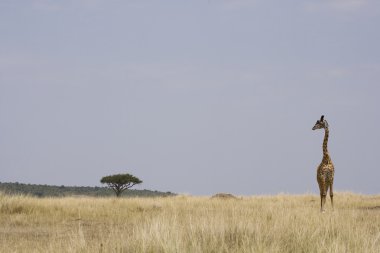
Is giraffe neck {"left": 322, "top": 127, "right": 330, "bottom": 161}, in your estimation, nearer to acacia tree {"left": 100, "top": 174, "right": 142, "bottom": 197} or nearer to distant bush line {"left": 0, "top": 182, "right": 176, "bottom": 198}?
acacia tree {"left": 100, "top": 174, "right": 142, "bottom": 197}

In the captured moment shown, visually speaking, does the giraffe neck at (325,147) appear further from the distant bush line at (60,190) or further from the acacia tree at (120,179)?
the distant bush line at (60,190)

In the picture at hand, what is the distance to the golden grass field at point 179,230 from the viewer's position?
730cm

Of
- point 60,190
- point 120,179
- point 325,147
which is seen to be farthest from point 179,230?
point 60,190

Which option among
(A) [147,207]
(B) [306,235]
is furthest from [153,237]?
(A) [147,207]

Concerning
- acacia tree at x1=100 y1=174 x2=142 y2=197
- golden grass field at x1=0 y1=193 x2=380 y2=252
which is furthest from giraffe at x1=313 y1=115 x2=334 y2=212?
acacia tree at x1=100 y1=174 x2=142 y2=197

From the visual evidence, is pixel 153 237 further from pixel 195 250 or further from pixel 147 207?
pixel 147 207

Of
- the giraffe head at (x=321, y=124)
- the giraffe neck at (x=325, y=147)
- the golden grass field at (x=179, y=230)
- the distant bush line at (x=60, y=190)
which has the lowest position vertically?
the golden grass field at (x=179, y=230)

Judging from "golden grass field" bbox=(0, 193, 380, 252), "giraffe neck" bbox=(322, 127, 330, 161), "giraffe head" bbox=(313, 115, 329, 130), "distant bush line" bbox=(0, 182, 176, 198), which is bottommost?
"golden grass field" bbox=(0, 193, 380, 252)

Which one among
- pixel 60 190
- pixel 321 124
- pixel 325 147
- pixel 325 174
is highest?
pixel 321 124

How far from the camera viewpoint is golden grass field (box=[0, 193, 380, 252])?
7.30 meters

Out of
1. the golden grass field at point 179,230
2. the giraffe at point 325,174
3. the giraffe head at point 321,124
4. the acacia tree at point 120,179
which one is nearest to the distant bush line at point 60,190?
the acacia tree at point 120,179

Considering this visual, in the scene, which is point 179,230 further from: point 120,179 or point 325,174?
point 120,179

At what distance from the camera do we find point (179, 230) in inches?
351

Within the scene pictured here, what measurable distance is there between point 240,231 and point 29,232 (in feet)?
19.7
